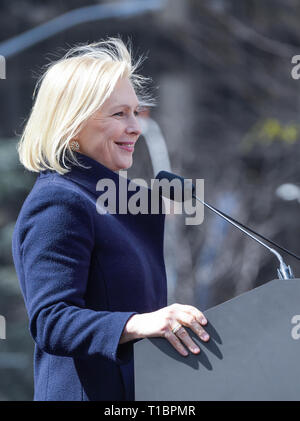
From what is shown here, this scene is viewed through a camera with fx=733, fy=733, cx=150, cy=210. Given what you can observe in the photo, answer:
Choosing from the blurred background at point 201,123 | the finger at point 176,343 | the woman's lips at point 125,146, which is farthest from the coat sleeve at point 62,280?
the blurred background at point 201,123

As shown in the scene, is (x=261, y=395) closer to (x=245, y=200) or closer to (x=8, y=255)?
(x=8, y=255)

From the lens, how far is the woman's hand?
1.82 meters

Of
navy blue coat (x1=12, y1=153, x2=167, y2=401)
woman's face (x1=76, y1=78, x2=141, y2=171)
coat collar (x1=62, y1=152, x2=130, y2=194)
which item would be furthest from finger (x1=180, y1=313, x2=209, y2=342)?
woman's face (x1=76, y1=78, x2=141, y2=171)

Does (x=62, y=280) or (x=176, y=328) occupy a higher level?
(x=62, y=280)

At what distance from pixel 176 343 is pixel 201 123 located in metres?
13.0

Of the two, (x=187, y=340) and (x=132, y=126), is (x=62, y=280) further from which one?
(x=132, y=126)

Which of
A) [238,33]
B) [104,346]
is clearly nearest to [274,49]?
[238,33]

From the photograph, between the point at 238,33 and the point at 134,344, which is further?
the point at 238,33

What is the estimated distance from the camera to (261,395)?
1.77 metres

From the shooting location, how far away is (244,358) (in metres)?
1.78

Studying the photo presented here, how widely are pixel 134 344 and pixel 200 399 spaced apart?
212 mm

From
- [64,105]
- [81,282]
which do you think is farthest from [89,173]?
[81,282]

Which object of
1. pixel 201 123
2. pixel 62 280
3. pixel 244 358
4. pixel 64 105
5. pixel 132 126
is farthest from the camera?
pixel 201 123

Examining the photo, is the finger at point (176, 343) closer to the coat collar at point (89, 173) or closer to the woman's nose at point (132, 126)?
the coat collar at point (89, 173)
